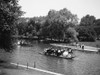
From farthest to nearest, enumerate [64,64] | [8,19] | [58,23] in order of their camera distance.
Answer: [58,23] → [64,64] → [8,19]

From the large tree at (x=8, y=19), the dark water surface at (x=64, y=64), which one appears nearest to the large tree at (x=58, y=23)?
the dark water surface at (x=64, y=64)

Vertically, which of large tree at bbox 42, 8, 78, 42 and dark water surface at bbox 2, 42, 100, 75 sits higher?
large tree at bbox 42, 8, 78, 42

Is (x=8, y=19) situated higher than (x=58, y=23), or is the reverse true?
(x=58, y=23)

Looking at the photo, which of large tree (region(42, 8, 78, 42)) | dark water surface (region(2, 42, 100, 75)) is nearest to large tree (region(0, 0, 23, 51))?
dark water surface (region(2, 42, 100, 75))

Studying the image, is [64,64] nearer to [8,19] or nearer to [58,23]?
[8,19]

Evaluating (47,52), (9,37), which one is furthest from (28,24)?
(9,37)

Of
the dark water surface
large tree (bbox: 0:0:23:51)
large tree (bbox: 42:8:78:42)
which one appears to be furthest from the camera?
large tree (bbox: 42:8:78:42)

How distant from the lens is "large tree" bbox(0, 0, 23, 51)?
72.4ft

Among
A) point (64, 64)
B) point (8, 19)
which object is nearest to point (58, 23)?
point (64, 64)

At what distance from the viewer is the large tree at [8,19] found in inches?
869

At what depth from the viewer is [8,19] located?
23062 mm

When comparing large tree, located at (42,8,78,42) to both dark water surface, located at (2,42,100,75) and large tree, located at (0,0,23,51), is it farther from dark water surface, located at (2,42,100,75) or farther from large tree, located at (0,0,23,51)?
large tree, located at (0,0,23,51)

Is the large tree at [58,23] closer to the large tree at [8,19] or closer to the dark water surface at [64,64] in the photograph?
the dark water surface at [64,64]

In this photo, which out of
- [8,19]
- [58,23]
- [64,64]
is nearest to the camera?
[8,19]
